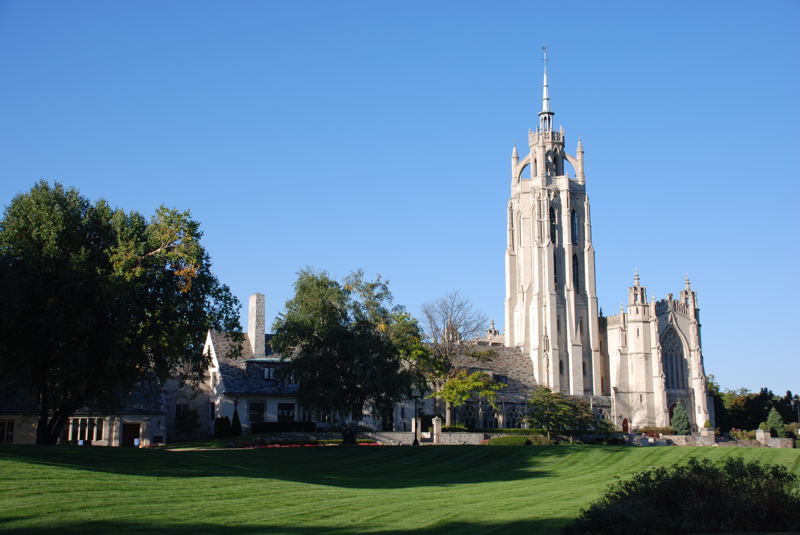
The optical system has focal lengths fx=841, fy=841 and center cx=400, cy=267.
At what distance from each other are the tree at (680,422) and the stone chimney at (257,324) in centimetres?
4102

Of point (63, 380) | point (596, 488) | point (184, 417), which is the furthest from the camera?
point (184, 417)

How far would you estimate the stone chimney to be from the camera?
6425 centimetres

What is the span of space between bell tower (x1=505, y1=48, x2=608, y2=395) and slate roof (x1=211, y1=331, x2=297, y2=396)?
32597 mm

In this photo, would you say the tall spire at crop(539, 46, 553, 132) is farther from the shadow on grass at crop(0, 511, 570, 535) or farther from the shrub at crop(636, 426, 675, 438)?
the shadow on grass at crop(0, 511, 570, 535)

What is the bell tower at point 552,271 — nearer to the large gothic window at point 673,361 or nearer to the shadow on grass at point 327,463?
the large gothic window at point 673,361

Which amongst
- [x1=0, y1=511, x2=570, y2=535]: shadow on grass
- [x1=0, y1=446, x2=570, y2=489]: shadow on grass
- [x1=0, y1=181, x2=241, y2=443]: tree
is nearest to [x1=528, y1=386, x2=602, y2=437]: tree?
[x1=0, y1=446, x2=570, y2=489]: shadow on grass

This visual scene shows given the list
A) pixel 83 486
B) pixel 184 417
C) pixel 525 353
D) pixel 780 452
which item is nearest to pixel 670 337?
pixel 525 353

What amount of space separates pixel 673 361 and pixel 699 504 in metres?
73.9

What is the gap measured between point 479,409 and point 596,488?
141 ft

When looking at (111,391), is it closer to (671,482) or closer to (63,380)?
(63,380)

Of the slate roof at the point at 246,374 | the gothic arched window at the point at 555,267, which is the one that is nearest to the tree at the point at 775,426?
the gothic arched window at the point at 555,267

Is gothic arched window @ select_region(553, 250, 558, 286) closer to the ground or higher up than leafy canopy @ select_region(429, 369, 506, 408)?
higher up

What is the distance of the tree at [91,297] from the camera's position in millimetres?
36125

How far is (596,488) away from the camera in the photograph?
97.0 ft
